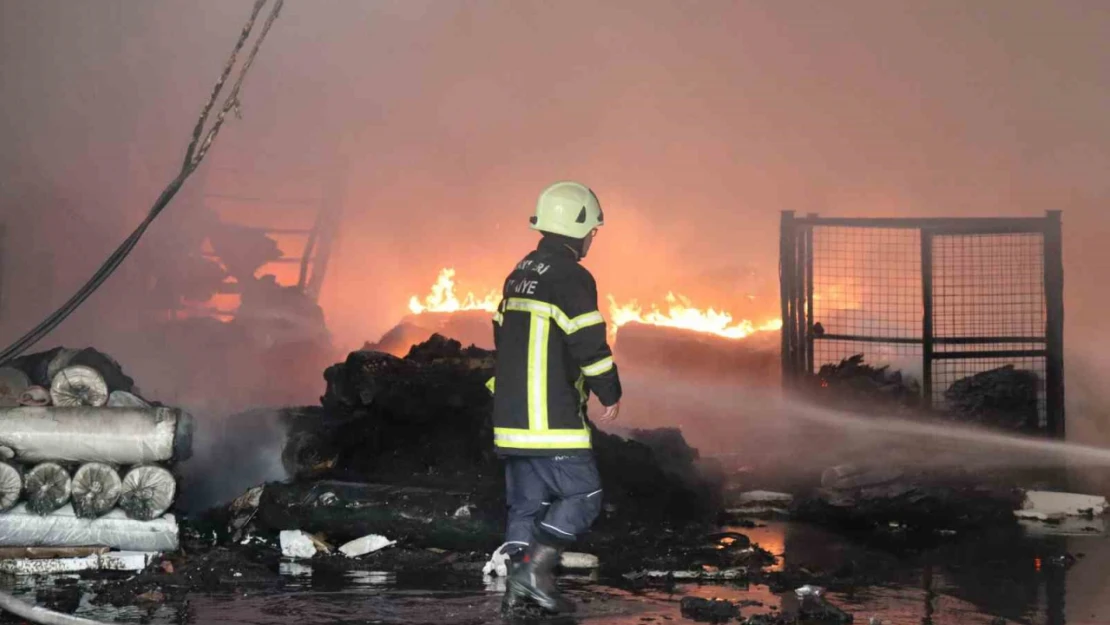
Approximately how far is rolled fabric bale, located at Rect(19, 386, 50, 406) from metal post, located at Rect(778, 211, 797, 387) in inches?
247

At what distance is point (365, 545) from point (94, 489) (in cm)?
156

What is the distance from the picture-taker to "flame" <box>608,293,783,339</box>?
11.8m

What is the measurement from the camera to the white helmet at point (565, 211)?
5.81 meters

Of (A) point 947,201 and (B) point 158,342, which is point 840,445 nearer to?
(A) point 947,201

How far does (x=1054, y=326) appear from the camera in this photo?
10297mm

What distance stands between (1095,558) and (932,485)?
199 cm

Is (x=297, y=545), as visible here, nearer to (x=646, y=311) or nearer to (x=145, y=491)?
(x=145, y=491)

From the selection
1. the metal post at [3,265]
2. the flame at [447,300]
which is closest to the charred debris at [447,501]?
the flame at [447,300]

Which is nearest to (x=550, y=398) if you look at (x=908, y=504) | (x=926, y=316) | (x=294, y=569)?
(x=294, y=569)

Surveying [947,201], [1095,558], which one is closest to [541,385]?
[1095,558]

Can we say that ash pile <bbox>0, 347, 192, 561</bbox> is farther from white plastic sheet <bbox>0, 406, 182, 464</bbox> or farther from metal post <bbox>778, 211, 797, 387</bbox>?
metal post <bbox>778, 211, 797, 387</bbox>

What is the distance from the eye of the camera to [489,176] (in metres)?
11.6

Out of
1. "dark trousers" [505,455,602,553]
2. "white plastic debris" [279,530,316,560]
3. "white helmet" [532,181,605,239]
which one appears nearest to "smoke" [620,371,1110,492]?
"white plastic debris" [279,530,316,560]

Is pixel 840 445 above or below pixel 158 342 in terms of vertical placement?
below
